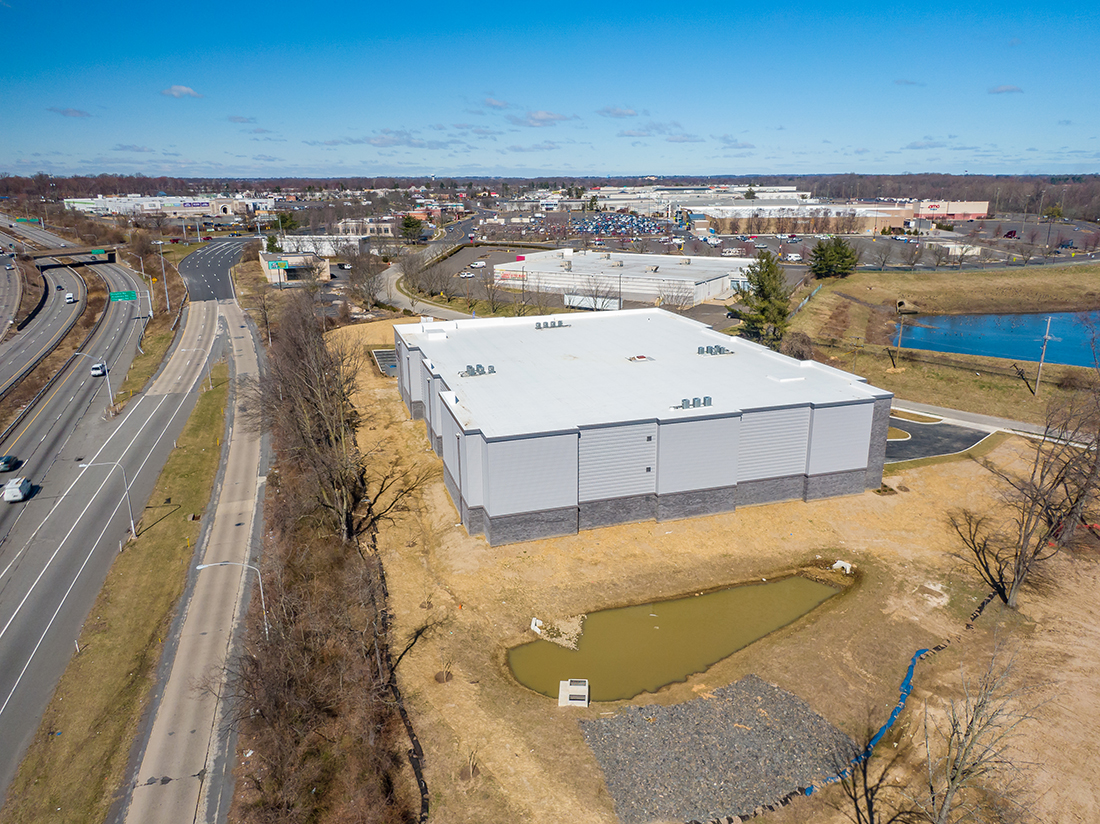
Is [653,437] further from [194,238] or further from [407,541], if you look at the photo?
[194,238]

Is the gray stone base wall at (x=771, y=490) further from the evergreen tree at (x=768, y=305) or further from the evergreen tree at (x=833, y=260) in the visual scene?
the evergreen tree at (x=833, y=260)

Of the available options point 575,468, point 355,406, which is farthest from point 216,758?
point 355,406

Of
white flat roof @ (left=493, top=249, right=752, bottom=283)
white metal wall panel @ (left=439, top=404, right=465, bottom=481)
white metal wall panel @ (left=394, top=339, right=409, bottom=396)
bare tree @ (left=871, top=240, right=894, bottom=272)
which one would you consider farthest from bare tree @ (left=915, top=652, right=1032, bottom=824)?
bare tree @ (left=871, top=240, right=894, bottom=272)

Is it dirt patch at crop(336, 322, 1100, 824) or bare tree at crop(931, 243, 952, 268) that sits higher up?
bare tree at crop(931, 243, 952, 268)

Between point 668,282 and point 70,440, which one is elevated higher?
point 668,282

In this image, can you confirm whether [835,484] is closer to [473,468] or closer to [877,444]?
[877,444]

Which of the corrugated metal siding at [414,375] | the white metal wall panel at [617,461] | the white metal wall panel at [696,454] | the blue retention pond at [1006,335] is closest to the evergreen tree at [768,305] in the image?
the blue retention pond at [1006,335]

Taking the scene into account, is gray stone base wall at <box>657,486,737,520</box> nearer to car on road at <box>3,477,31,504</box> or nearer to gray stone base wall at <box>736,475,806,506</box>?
gray stone base wall at <box>736,475,806,506</box>
